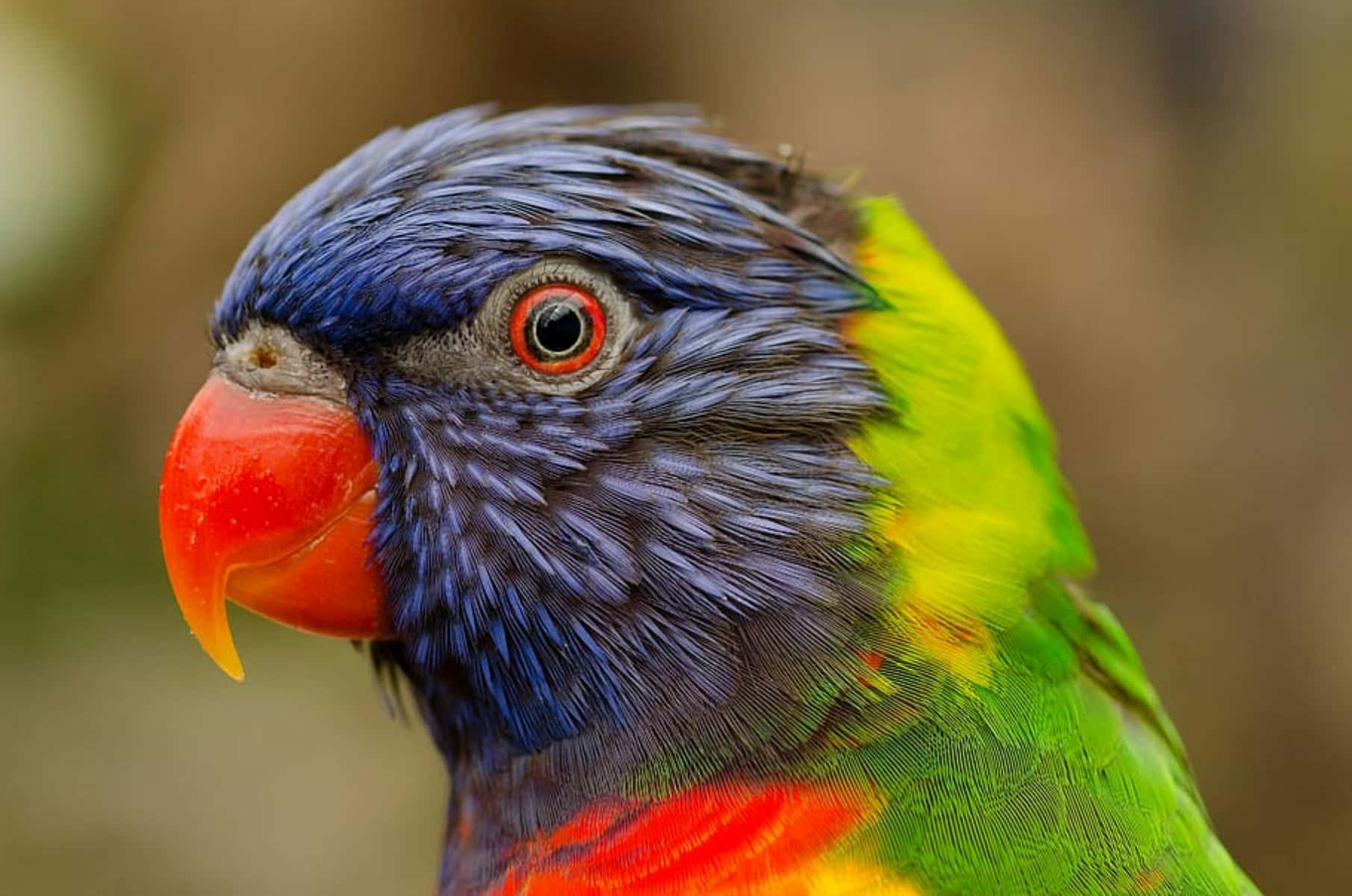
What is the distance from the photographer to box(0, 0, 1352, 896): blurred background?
3754 millimetres

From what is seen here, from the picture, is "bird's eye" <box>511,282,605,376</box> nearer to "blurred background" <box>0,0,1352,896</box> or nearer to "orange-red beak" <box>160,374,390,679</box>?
"orange-red beak" <box>160,374,390,679</box>

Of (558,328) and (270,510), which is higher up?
(558,328)

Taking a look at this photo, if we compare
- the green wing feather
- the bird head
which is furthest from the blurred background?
the bird head

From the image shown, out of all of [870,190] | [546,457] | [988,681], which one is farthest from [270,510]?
[870,190]

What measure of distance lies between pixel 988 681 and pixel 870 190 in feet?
7.77

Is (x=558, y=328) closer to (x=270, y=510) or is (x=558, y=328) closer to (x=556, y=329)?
(x=556, y=329)

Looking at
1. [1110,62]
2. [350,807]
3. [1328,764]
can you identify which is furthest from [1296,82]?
[350,807]

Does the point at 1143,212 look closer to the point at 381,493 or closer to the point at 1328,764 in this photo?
the point at 1328,764

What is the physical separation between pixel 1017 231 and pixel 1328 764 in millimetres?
2131

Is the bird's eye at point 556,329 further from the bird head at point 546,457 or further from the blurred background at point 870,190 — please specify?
the blurred background at point 870,190

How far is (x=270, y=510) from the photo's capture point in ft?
4.98

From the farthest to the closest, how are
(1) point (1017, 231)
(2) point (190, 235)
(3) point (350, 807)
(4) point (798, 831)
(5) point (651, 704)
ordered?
(3) point (350, 807)
(2) point (190, 235)
(1) point (1017, 231)
(5) point (651, 704)
(4) point (798, 831)

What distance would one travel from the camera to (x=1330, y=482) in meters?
3.75

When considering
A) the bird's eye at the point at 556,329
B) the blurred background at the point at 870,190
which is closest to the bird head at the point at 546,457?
the bird's eye at the point at 556,329
